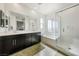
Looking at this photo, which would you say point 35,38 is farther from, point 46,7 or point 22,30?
point 46,7

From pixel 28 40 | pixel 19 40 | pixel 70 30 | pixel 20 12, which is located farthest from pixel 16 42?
pixel 70 30

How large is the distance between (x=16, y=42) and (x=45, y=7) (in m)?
0.88

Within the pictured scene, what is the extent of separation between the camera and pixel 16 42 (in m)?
1.82

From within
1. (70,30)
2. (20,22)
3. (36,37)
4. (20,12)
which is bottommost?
(36,37)

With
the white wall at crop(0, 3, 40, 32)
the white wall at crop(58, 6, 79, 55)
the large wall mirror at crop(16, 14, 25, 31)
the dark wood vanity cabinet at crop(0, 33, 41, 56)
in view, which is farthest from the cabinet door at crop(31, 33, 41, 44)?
the white wall at crop(58, 6, 79, 55)

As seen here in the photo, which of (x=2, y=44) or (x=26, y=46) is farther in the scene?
(x=26, y=46)

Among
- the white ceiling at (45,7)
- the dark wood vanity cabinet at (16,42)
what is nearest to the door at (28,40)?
the dark wood vanity cabinet at (16,42)

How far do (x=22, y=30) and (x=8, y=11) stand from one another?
17.5 inches

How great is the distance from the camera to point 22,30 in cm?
182

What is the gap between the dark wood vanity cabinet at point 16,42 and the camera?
1735 millimetres

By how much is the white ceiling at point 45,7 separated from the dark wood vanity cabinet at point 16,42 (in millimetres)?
483

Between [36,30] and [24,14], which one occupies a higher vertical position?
[24,14]

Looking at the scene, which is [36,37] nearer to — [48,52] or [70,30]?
[48,52]

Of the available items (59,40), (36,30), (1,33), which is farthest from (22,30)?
(59,40)
